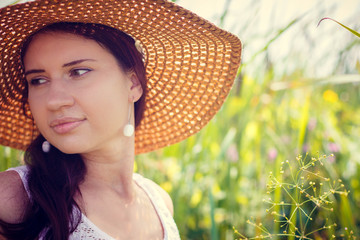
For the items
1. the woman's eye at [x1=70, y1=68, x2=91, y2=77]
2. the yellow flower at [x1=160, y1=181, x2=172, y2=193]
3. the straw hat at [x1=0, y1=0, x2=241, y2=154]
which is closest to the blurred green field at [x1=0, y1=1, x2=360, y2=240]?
the yellow flower at [x1=160, y1=181, x2=172, y2=193]

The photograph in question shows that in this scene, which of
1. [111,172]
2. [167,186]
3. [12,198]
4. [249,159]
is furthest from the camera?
[249,159]

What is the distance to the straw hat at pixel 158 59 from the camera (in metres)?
1.01

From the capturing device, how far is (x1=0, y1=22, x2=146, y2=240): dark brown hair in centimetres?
96

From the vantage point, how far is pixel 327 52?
2.08 m

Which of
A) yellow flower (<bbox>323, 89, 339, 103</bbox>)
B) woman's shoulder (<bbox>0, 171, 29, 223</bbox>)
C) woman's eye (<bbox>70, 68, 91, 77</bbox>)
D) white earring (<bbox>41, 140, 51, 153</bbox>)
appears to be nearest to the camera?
woman's shoulder (<bbox>0, 171, 29, 223</bbox>)

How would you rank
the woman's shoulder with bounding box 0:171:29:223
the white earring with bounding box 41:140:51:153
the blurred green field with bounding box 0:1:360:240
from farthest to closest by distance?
the blurred green field with bounding box 0:1:360:240 < the white earring with bounding box 41:140:51:153 < the woman's shoulder with bounding box 0:171:29:223

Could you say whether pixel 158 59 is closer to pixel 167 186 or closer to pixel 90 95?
pixel 90 95

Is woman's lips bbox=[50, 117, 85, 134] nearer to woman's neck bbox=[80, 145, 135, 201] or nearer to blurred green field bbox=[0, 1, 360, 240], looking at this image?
woman's neck bbox=[80, 145, 135, 201]

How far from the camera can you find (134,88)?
4.13ft

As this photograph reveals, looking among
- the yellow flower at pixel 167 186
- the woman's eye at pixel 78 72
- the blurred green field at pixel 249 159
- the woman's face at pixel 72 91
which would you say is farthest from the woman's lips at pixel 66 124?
the yellow flower at pixel 167 186

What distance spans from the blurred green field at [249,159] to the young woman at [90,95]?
38 cm

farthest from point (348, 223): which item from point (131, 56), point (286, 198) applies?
point (131, 56)

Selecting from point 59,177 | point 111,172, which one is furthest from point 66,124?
point 111,172

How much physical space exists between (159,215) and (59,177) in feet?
1.43
